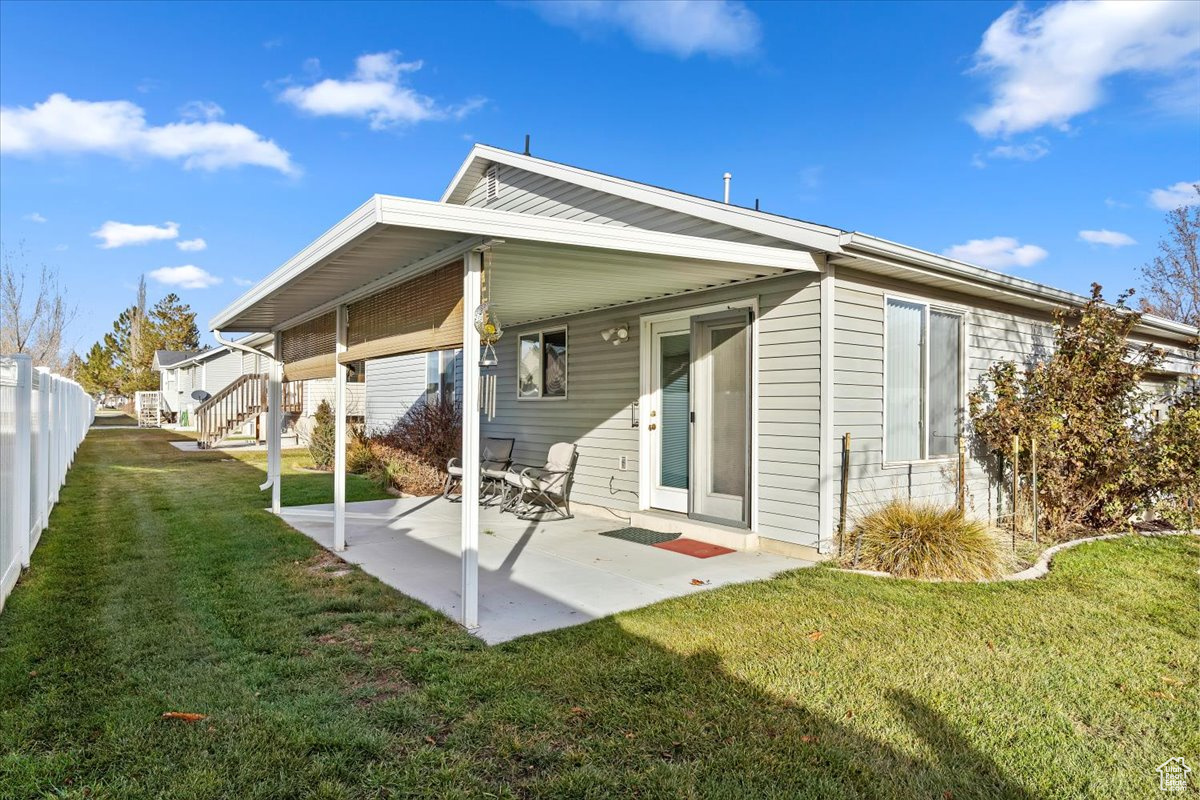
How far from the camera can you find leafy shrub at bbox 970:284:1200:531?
6586 millimetres

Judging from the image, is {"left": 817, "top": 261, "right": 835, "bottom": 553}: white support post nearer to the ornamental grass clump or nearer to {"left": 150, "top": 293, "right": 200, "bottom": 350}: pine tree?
the ornamental grass clump

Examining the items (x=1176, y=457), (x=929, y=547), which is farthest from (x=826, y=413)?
Answer: (x=1176, y=457)

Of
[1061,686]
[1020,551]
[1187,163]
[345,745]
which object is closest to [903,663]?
[1061,686]

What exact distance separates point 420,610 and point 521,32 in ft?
40.6

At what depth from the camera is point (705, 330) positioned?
6.69 meters

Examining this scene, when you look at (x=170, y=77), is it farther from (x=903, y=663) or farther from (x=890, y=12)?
(x=903, y=663)

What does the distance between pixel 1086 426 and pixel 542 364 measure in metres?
6.25

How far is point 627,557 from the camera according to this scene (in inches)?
225

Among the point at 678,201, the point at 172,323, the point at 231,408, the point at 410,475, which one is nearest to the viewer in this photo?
the point at 678,201

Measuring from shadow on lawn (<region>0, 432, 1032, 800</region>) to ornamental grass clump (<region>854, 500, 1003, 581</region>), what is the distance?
2.43 m

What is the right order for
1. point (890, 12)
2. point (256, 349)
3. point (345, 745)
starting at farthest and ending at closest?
point (890, 12), point (256, 349), point (345, 745)

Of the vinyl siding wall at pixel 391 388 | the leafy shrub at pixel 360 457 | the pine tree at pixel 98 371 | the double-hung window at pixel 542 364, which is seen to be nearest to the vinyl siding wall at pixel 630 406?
the double-hung window at pixel 542 364

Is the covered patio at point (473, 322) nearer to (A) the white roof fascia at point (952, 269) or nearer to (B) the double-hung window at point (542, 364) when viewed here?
(A) the white roof fascia at point (952, 269)
